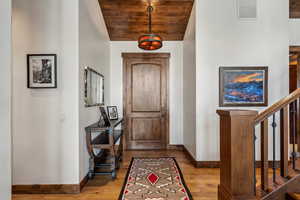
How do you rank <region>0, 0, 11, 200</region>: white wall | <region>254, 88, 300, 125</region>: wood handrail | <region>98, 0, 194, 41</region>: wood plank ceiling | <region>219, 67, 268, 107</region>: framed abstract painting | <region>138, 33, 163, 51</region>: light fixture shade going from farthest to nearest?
<region>98, 0, 194, 41</region>: wood plank ceiling < <region>219, 67, 268, 107</region>: framed abstract painting < <region>138, 33, 163, 51</region>: light fixture shade < <region>254, 88, 300, 125</region>: wood handrail < <region>0, 0, 11, 200</region>: white wall

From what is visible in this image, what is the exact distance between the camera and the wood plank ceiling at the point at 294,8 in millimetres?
3959

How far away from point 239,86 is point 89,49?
2721mm

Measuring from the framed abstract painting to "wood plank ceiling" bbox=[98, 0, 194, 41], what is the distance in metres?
1.60

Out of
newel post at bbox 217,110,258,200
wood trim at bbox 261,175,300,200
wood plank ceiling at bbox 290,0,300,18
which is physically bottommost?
wood trim at bbox 261,175,300,200

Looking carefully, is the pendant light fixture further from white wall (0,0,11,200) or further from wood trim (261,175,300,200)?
wood trim (261,175,300,200)

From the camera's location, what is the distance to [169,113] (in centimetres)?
531

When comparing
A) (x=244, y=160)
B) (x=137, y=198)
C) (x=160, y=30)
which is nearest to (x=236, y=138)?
(x=244, y=160)

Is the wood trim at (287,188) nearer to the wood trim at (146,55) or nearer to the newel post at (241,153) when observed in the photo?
the newel post at (241,153)

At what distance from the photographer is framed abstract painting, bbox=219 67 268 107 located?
3803mm

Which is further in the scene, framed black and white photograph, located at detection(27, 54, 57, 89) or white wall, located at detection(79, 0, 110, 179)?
white wall, located at detection(79, 0, 110, 179)

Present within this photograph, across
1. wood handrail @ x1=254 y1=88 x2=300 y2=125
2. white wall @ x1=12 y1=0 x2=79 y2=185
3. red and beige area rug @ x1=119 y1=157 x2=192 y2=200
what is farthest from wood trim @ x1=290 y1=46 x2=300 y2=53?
white wall @ x1=12 y1=0 x2=79 y2=185

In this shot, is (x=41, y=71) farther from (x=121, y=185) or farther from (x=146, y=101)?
(x=146, y=101)

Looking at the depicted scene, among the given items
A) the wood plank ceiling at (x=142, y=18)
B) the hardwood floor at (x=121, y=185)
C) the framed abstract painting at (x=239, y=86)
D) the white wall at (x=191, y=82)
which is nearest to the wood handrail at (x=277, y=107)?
the hardwood floor at (x=121, y=185)

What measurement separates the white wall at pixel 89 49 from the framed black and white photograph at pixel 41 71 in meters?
0.36
